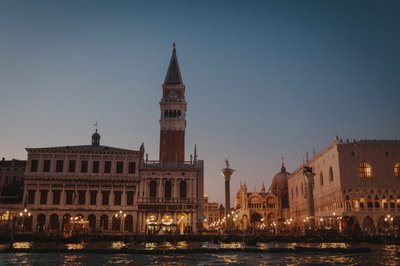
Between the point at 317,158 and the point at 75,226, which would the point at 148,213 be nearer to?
the point at 75,226

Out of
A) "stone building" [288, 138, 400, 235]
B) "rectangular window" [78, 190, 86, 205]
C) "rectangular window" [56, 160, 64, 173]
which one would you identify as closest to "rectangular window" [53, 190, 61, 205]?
"rectangular window" [78, 190, 86, 205]

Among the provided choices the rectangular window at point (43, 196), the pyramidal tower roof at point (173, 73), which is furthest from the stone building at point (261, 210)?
the rectangular window at point (43, 196)

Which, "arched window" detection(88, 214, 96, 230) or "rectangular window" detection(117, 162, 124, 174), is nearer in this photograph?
"arched window" detection(88, 214, 96, 230)

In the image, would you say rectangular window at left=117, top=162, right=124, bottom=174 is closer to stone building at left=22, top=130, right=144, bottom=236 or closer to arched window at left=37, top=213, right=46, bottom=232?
stone building at left=22, top=130, right=144, bottom=236

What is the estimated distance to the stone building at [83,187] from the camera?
54.8 meters

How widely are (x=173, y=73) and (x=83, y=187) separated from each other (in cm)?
2843

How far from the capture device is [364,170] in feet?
202

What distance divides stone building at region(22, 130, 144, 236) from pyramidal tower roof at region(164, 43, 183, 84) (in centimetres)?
2064

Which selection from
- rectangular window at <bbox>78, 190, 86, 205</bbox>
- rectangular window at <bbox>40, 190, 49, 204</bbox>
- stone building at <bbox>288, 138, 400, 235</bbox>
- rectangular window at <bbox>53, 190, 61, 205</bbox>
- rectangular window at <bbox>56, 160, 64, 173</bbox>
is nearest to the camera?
rectangular window at <bbox>40, 190, 49, 204</bbox>

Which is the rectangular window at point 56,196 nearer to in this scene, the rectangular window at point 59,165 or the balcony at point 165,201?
the rectangular window at point 59,165

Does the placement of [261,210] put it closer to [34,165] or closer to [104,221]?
[104,221]

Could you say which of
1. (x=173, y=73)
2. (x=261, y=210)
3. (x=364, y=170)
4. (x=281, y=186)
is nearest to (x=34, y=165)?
(x=173, y=73)

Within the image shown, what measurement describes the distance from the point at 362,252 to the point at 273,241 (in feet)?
56.7

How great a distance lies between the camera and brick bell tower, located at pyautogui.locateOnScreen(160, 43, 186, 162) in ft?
222
